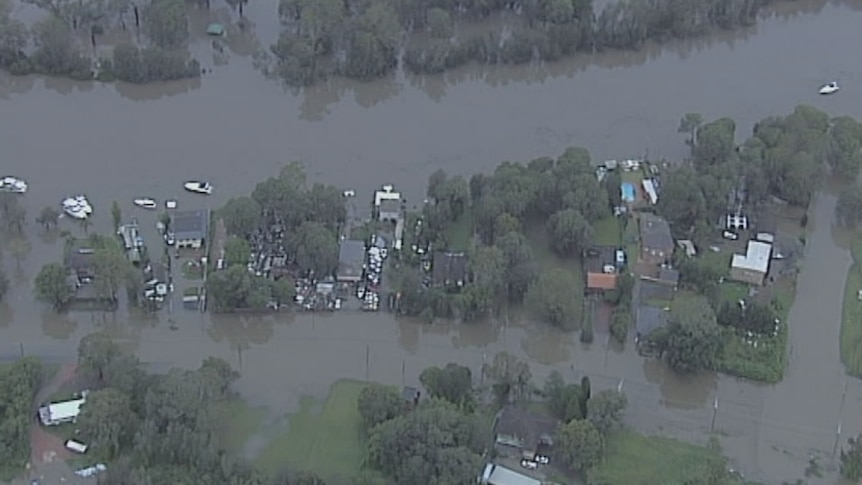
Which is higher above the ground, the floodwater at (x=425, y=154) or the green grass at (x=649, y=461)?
the floodwater at (x=425, y=154)

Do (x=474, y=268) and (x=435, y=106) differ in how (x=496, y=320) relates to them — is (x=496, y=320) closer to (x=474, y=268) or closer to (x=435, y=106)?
(x=474, y=268)

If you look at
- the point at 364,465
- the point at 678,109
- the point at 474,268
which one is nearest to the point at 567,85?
the point at 678,109

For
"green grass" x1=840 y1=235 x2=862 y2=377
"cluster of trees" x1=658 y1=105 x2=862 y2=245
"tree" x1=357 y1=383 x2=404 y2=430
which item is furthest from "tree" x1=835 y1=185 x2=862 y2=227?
"tree" x1=357 y1=383 x2=404 y2=430

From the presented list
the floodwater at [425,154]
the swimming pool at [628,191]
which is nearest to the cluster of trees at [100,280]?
the floodwater at [425,154]

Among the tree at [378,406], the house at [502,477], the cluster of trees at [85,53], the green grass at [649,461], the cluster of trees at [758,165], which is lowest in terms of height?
the house at [502,477]

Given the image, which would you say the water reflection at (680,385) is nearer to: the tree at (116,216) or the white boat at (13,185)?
the tree at (116,216)

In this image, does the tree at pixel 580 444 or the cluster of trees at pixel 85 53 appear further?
the cluster of trees at pixel 85 53
